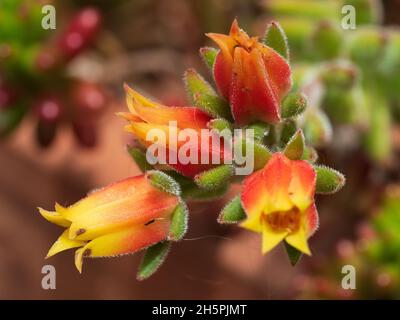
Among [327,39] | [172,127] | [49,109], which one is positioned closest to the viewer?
[172,127]

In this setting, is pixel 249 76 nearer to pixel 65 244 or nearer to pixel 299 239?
pixel 299 239

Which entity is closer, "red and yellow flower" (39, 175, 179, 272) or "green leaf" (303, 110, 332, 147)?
"red and yellow flower" (39, 175, 179, 272)

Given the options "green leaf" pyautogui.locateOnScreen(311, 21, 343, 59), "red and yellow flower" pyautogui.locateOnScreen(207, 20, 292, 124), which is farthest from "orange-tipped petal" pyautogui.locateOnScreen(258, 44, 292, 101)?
"green leaf" pyautogui.locateOnScreen(311, 21, 343, 59)

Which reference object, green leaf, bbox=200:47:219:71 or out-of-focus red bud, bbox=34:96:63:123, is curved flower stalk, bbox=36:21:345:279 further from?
out-of-focus red bud, bbox=34:96:63:123

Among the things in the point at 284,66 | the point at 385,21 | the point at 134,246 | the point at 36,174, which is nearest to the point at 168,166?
the point at 134,246

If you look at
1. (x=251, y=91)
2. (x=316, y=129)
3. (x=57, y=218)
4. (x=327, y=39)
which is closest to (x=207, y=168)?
(x=251, y=91)
